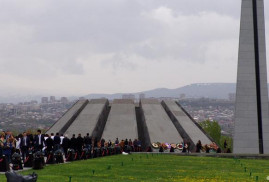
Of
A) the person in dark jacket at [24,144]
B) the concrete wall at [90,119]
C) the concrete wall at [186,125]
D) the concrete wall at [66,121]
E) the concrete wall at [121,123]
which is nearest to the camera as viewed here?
the person in dark jacket at [24,144]

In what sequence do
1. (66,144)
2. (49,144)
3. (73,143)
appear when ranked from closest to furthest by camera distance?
A: (49,144) → (66,144) → (73,143)

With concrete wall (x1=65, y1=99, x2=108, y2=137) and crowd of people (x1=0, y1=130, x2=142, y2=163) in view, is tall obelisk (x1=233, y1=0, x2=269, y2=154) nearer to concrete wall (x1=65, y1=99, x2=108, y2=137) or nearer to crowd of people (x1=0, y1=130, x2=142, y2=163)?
crowd of people (x1=0, y1=130, x2=142, y2=163)

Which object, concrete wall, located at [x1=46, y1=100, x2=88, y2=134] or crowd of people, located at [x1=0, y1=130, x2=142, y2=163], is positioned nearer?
crowd of people, located at [x1=0, y1=130, x2=142, y2=163]

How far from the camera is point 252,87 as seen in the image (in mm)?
45875

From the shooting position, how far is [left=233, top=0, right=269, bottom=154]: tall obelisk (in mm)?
45219

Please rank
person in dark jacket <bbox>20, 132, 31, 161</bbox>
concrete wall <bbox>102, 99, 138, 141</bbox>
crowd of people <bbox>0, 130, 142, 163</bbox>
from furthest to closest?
concrete wall <bbox>102, 99, 138, 141</bbox>
person in dark jacket <bbox>20, 132, 31, 161</bbox>
crowd of people <bbox>0, 130, 142, 163</bbox>

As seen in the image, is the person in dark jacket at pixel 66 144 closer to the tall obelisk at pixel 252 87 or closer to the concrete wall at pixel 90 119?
the tall obelisk at pixel 252 87

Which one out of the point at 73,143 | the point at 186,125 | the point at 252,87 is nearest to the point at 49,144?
the point at 73,143

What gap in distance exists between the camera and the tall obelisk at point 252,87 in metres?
45.2

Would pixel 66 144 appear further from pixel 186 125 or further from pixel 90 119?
pixel 186 125

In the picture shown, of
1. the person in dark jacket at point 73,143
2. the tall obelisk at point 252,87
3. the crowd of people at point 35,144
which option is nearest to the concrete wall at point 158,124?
the tall obelisk at point 252,87

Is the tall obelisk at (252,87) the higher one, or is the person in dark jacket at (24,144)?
the tall obelisk at (252,87)

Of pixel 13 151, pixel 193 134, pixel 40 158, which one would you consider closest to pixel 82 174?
pixel 40 158

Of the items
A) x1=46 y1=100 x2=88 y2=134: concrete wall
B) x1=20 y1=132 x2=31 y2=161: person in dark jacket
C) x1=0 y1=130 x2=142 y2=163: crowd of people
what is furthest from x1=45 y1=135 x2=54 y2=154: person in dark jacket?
x1=46 y1=100 x2=88 y2=134: concrete wall
